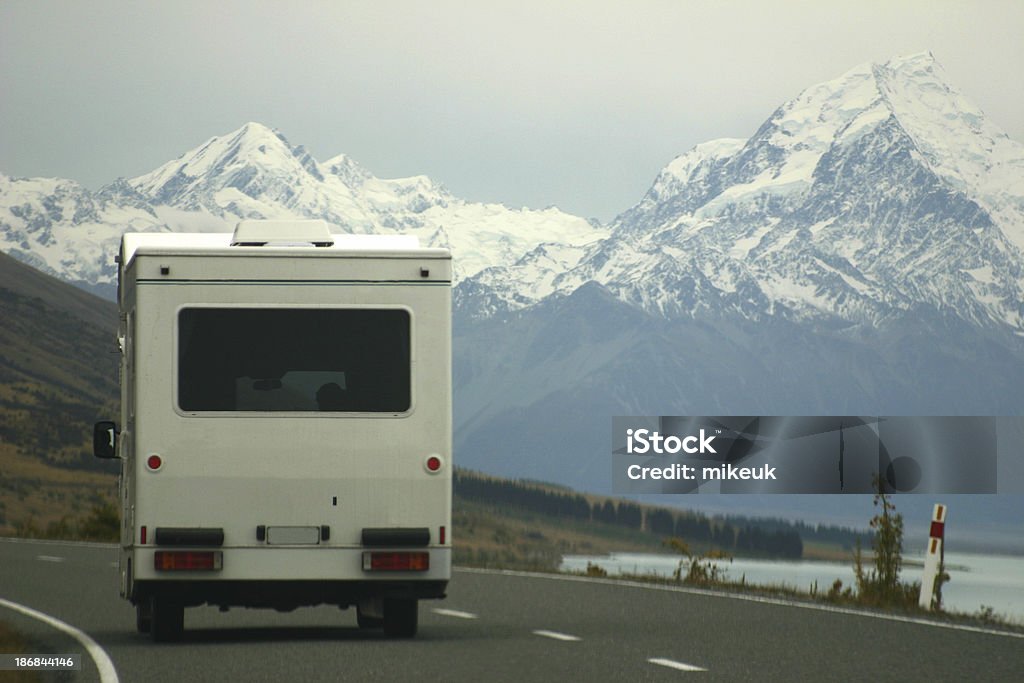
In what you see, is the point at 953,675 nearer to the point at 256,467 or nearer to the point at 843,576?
the point at 256,467

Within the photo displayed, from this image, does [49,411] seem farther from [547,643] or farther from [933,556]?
[547,643]

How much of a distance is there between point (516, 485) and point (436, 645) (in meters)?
129

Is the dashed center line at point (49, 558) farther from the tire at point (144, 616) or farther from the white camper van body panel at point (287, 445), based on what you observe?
the white camper van body panel at point (287, 445)

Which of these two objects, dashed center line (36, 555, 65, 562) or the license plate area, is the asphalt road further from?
dashed center line (36, 555, 65, 562)

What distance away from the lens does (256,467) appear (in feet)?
46.8

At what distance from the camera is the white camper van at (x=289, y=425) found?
1421 cm

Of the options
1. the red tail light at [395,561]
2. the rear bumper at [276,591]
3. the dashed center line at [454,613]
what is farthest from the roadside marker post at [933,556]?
the red tail light at [395,561]

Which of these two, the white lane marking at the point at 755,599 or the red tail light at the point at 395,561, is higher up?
the red tail light at the point at 395,561

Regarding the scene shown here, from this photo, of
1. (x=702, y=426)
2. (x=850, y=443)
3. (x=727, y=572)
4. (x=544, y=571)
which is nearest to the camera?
(x=727, y=572)

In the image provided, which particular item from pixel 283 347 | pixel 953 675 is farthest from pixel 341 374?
pixel 953 675

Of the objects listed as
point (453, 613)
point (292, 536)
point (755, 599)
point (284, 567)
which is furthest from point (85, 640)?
point (755, 599)

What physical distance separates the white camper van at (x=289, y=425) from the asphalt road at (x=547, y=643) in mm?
608

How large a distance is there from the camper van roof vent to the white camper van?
16.7 inches

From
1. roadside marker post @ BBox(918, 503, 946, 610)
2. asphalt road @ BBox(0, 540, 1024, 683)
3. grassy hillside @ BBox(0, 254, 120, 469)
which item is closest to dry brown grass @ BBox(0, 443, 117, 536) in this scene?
grassy hillside @ BBox(0, 254, 120, 469)
